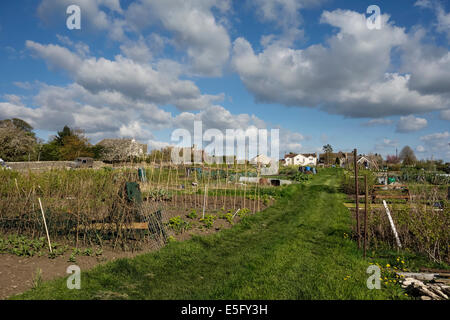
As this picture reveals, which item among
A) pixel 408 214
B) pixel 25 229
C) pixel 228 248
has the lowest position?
pixel 228 248

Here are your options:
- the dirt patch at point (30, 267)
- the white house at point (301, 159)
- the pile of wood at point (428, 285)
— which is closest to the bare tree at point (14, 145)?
the dirt patch at point (30, 267)

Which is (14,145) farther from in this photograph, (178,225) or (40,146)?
(178,225)

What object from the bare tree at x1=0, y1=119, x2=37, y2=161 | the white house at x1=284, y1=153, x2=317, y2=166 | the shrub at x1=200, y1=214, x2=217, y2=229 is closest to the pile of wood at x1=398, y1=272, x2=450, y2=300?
the shrub at x1=200, y1=214, x2=217, y2=229

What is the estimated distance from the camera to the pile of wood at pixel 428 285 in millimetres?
3961

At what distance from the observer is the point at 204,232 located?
8016 mm

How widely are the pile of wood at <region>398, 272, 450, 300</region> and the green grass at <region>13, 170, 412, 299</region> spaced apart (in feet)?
0.72

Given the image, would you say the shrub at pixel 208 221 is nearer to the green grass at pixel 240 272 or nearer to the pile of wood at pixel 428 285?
the green grass at pixel 240 272

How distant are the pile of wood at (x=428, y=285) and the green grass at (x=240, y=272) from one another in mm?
221

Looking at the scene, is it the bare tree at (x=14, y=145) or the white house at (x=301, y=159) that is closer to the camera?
the bare tree at (x=14, y=145)

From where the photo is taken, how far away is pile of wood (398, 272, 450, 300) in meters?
3.96
